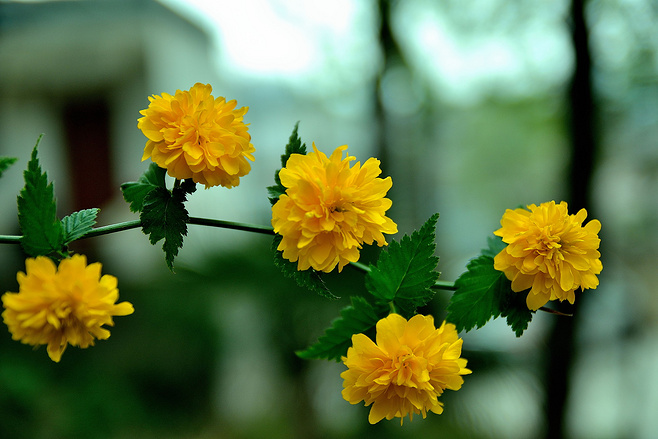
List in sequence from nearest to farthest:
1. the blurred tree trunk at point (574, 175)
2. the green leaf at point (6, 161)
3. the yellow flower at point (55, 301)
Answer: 1. the yellow flower at point (55, 301)
2. the green leaf at point (6, 161)
3. the blurred tree trunk at point (574, 175)

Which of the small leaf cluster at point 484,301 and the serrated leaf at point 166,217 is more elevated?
the serrated leaf at point 166,217

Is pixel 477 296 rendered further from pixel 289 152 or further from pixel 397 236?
pixel 397 236

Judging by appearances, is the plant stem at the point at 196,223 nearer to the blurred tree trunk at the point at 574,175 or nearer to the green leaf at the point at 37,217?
the green leaf at the point at 37,217

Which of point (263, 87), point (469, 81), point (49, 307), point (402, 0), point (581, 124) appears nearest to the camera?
point (49, 307)

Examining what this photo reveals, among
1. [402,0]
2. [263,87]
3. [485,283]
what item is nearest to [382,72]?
[402,0]

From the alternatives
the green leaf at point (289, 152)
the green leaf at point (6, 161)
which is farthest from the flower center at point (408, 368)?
the green leaf at point (6, 161)

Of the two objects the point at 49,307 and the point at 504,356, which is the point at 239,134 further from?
the point at 504,356

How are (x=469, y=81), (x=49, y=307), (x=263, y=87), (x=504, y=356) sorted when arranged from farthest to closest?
(x=263, y=87) → (x=469, y=81) → (x=504, y=356) → (x=49, y=307)
